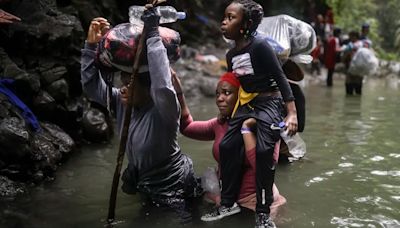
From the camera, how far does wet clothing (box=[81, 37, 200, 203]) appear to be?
3.48m

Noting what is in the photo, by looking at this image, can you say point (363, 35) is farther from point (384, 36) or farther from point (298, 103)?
point (384, 36)

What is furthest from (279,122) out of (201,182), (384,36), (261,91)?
(384,36)

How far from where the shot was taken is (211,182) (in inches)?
156

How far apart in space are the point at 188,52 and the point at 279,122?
10614 millimetres

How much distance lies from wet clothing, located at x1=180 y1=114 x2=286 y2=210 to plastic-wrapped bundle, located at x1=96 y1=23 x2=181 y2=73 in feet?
2.74

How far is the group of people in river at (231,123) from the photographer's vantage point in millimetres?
3414

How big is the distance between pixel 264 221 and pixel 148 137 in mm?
1019

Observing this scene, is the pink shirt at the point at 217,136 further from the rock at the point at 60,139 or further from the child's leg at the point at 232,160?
the rock at the point at 60,139

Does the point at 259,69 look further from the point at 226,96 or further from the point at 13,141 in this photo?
the point at 13,141

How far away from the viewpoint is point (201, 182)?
4020 millimetres

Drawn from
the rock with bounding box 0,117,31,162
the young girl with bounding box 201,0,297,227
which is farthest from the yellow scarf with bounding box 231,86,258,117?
the rock with bounding box 0,117,31,162

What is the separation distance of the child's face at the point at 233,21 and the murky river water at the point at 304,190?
1358 mm

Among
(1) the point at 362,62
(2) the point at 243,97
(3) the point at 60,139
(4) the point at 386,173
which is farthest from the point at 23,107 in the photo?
(1) the point at 362,62

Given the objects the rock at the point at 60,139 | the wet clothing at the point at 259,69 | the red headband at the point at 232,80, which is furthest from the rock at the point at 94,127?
the wet clothing at the point at 259,69
